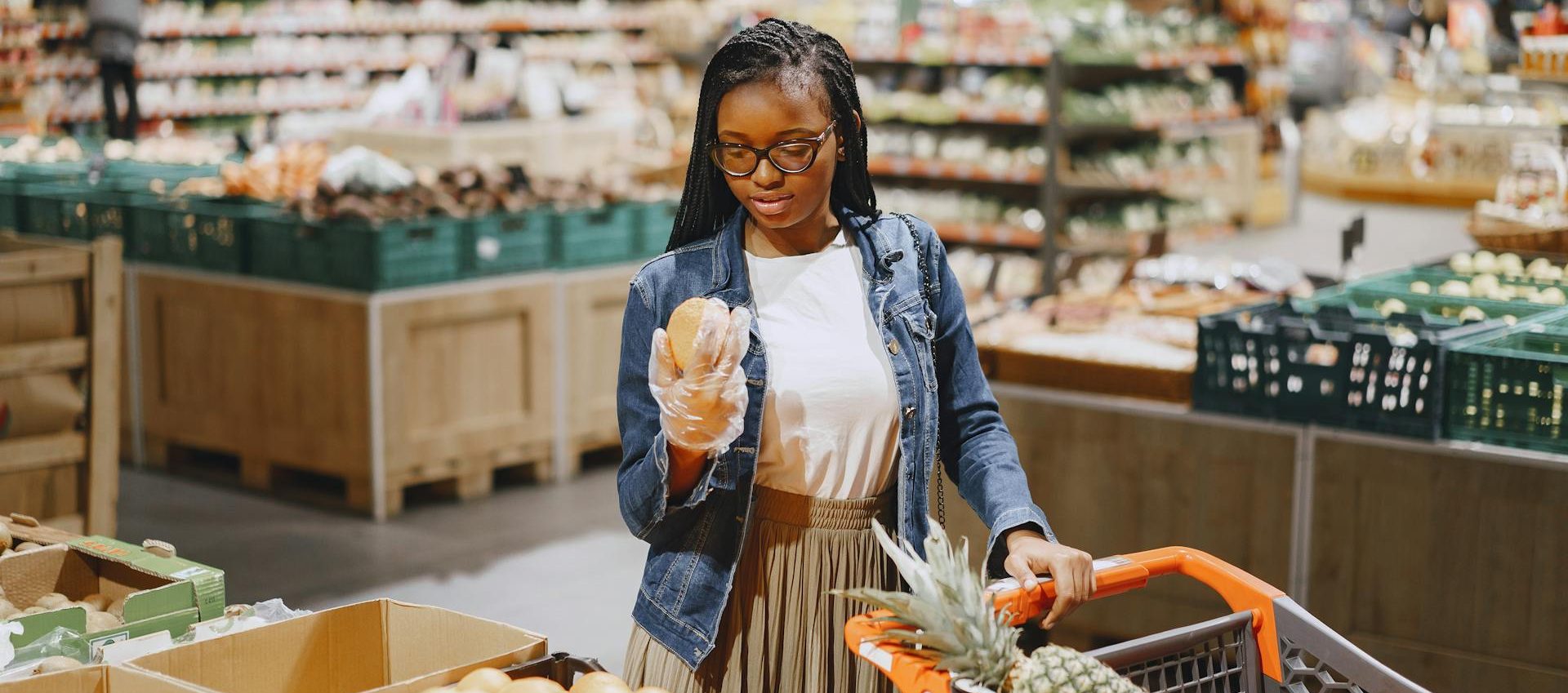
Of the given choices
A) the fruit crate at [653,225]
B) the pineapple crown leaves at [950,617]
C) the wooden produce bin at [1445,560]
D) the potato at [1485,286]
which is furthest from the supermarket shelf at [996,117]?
the pineapple crown leaves at [950,617]

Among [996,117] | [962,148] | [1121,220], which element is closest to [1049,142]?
[996,117]

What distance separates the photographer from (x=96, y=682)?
1.86m

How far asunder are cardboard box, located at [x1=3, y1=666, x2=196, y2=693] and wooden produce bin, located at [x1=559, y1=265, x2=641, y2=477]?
172 inches

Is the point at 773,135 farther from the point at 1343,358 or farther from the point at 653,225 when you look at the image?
the point at 653,225

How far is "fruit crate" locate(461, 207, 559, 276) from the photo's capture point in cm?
597

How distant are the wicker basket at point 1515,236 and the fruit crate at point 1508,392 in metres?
0.94

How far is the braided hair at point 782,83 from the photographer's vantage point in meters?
1.98

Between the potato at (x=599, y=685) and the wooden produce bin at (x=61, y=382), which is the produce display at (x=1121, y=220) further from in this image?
the potato at (x=599, y=685)

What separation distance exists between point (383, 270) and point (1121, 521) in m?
2.89

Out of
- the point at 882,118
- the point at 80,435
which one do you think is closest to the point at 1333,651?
the point at 80,435

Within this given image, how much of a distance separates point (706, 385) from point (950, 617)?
39 cm

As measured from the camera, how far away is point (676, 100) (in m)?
13.0

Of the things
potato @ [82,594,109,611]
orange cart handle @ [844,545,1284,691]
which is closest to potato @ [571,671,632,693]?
orange cart handle @ [844,545,1284,691]

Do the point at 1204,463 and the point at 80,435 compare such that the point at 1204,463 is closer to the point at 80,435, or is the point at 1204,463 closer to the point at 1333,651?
the point at 1333,651
